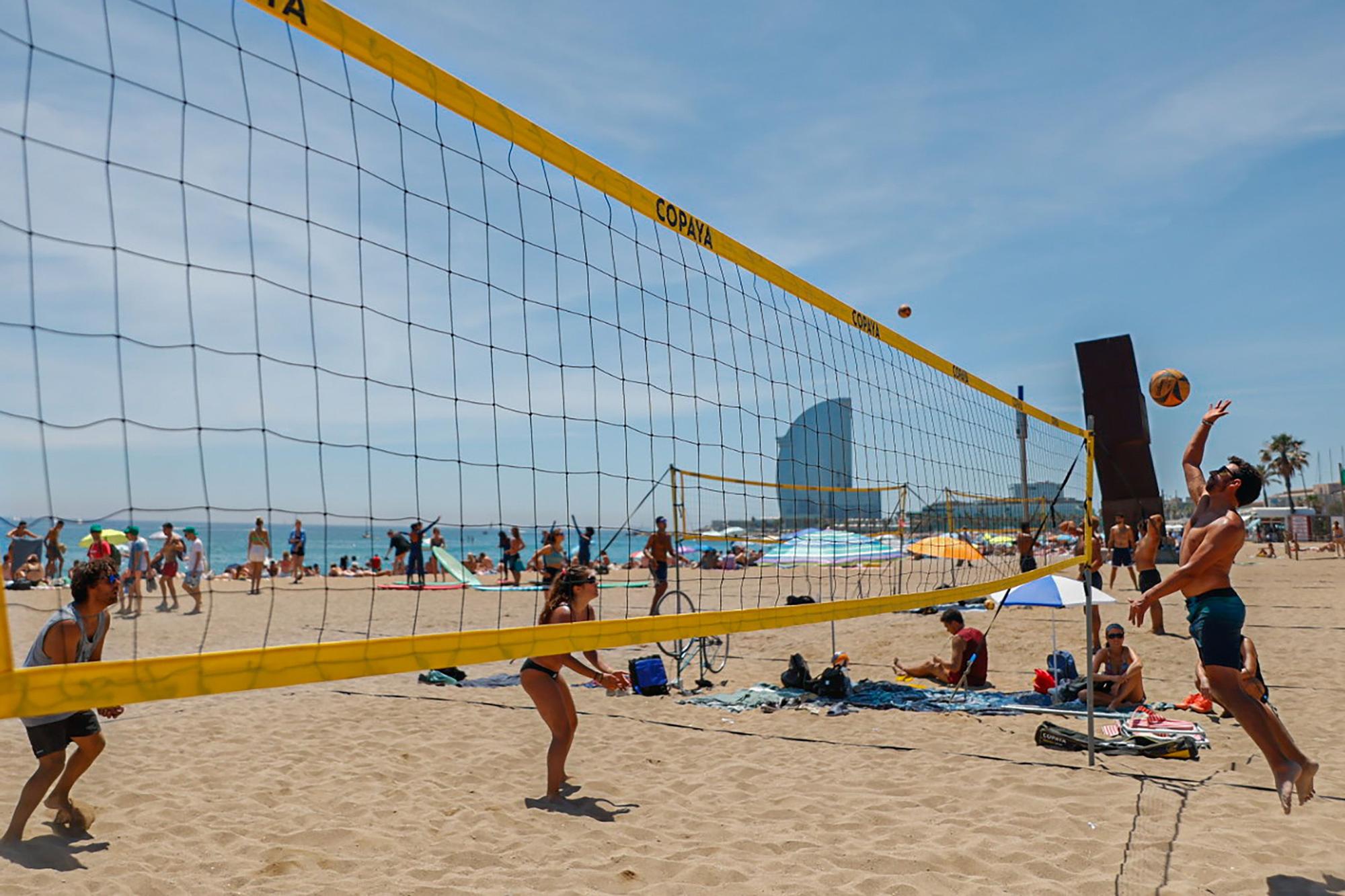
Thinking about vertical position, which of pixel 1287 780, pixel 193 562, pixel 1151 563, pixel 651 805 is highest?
pixel 193 562

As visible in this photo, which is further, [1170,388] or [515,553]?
[515,553]

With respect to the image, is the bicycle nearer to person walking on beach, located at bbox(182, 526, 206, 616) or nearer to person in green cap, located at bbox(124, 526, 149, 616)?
person walking on beach, located at bbox(182, 526, 206, 616)

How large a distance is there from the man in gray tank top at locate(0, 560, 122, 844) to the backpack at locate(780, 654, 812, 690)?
4.66 m

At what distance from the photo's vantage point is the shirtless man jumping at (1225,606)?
3293 millimetres

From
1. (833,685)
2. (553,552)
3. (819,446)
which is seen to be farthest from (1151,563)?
(553,552)

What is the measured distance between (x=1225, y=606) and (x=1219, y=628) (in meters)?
0.08

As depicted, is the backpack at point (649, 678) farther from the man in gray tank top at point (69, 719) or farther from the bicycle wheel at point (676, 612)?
the man in gray tank top at point (69, 719)

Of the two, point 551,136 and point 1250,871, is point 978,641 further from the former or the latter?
point 551,136

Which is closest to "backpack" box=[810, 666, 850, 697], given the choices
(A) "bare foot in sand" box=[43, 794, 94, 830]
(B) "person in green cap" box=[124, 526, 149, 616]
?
(A) "bare foot in sand" box=[43, 794, 94, 830]

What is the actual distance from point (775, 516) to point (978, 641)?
6.38 feet

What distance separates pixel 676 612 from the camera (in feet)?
22.1

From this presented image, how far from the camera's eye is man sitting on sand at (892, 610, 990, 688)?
7.45 m

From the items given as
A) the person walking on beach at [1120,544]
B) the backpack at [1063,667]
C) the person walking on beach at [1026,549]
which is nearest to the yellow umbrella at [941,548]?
the person walking on beach at [1026,549]

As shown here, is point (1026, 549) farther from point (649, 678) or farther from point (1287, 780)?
point (1287, 780)
